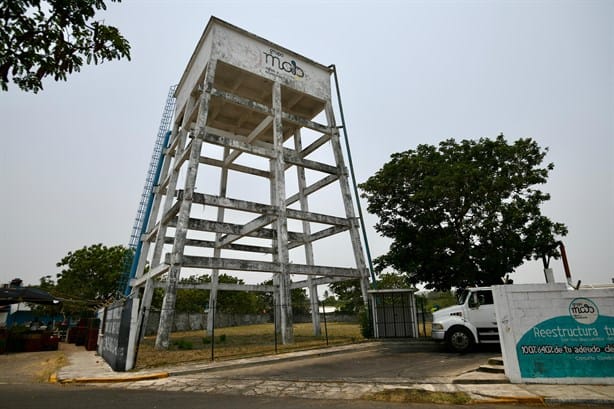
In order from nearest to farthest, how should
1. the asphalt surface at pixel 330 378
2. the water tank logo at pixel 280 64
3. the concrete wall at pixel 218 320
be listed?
1. the asphalt surface at pixel 330 378
2. the water tank logo at pixel 280 64
3. the concrete wall at pixel 218 320

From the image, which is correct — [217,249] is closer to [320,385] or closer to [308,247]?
[308,247]

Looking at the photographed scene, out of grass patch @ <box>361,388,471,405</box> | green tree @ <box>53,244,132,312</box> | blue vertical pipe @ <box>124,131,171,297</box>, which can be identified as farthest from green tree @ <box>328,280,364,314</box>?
grass patch @ <box>361,388,471,405</box>

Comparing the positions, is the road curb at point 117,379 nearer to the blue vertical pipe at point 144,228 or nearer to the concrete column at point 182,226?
the concrete column at point 182,226

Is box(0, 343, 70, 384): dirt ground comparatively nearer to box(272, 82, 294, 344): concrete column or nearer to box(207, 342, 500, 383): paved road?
box(207, 342, 500, 383): paved road

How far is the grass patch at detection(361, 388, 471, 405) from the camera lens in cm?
Answer: 719

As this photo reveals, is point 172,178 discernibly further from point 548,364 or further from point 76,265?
point 76,265

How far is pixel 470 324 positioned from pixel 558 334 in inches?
220

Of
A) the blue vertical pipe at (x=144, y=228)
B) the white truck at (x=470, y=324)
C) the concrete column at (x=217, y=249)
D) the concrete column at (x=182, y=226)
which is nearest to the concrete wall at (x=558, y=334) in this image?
the white truck at (x=470, y=324)

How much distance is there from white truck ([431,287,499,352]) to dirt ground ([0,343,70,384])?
534 inches

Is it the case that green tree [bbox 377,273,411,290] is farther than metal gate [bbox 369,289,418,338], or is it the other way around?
green tree [bbox 377,273,411,290]

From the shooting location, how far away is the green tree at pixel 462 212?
17.6 metres

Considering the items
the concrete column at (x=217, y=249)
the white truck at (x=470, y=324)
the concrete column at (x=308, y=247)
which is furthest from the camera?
the concrete column at (x=217, y=249)

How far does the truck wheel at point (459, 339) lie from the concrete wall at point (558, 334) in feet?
18.0

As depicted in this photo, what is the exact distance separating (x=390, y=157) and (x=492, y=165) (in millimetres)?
5304
